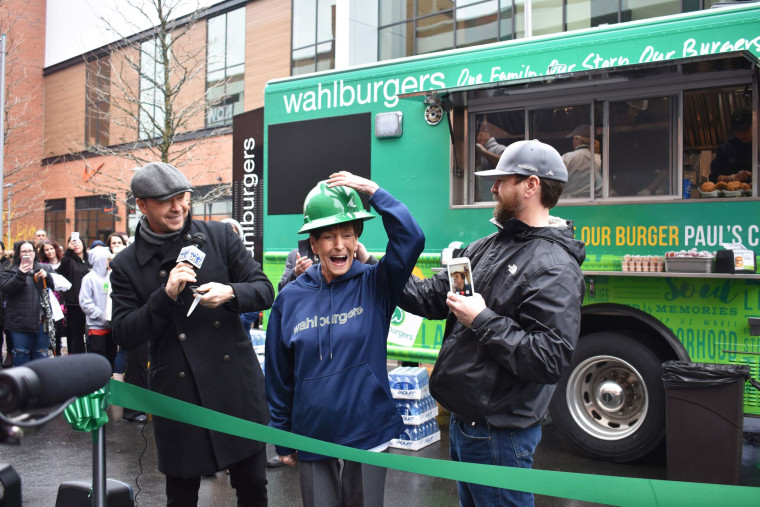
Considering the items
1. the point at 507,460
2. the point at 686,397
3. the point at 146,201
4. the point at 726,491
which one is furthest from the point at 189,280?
the point at 686,397

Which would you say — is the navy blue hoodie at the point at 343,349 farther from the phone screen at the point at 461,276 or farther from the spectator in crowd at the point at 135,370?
the spectator in crowd at the point at 135,370

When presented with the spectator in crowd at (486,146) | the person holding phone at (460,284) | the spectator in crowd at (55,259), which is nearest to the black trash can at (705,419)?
the spectator in crowd at (486,146)

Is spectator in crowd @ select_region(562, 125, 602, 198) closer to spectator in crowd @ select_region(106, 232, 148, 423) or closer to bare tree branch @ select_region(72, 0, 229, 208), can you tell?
spectator in crowd @ select_region(106, 232, 148, 423)

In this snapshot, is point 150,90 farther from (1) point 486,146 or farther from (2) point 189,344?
(2) point 189,344

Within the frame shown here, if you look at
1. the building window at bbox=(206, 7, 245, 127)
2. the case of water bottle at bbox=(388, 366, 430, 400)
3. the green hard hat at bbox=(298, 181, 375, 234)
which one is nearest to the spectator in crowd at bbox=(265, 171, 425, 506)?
the green hard hat at bbox=(298, 181, 375, 234)

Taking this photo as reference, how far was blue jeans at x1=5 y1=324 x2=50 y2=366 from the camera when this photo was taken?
32.2 feet

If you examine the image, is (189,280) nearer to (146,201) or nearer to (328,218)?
(146,201)

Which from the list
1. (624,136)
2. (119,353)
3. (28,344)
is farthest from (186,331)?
(28,344)

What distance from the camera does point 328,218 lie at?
2676 mm

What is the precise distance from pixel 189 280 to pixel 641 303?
409 centimetres

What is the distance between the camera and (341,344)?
2699 mm

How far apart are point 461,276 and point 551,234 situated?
15.4 inches

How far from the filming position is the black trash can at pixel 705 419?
5.03 metres

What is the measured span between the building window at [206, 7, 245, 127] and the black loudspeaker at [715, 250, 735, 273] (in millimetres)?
23322
